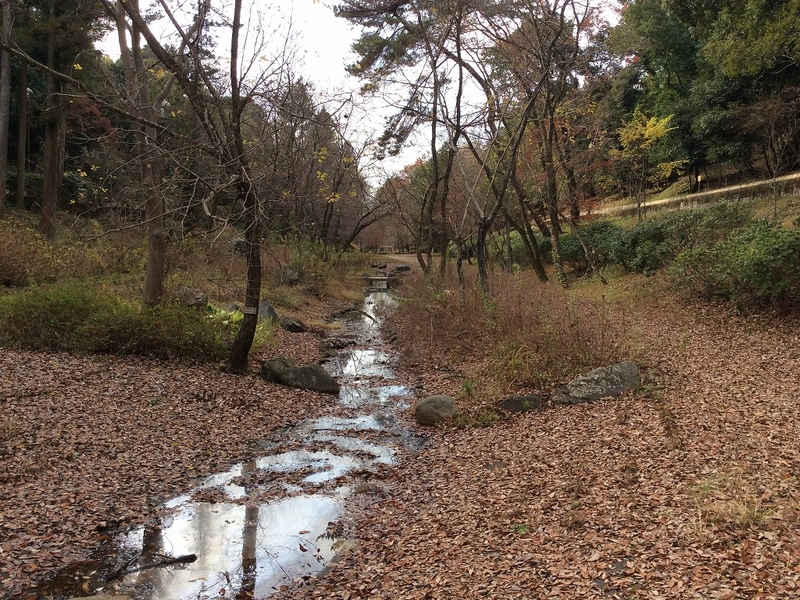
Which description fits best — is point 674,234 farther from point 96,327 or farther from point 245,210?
point 96,327

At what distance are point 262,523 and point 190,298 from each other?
7169mm

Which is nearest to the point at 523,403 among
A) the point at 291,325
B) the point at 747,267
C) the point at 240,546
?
the point at 240,546

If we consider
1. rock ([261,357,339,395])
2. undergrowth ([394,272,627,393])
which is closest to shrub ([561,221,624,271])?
undergrowth ([394,272,627,393])

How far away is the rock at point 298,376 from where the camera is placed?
10289 millimetres

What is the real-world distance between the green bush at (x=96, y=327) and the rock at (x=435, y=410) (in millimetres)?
4065

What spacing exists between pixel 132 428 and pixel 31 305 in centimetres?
409

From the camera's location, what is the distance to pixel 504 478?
630cm

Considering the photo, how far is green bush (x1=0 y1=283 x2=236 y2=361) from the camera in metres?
9.47

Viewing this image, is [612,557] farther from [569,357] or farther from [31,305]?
[31,305]

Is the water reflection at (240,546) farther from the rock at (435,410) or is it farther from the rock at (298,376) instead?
the rock at (298,376)

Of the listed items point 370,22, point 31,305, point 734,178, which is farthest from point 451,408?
point 734,178

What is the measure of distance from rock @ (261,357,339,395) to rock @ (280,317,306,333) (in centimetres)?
460

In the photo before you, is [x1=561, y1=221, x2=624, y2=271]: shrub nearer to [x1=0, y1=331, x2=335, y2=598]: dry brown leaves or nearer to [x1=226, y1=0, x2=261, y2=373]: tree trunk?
[x1=0, y1=331, x2=335, y2=598]: dry brown leaves

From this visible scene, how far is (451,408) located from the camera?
28.8ft
